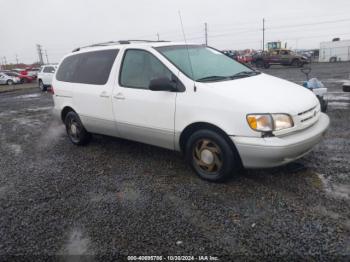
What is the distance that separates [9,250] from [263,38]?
6461cm

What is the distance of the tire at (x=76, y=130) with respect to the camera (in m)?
5.64

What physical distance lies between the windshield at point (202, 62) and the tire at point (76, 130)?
2.29 meters

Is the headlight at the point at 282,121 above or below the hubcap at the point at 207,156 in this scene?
above

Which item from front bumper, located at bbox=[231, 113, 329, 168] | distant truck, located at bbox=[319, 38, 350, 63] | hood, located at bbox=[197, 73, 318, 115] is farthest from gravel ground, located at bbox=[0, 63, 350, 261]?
distant truck, located at bbox=[319, 38, 350, 63]

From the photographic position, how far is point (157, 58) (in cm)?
415

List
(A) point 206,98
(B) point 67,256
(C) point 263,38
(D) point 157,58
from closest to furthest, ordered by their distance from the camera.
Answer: (B) point 67,256, (A) point 206,98, (D) point 157,58, (C) point 263,38

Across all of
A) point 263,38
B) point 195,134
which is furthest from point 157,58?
point 263,38

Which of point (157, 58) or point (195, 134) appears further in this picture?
point (157, 58)

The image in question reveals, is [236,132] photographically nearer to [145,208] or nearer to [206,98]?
[206,98]

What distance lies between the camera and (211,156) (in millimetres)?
3789

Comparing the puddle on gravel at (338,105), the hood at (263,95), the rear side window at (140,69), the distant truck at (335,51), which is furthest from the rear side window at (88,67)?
the distant truck at (335,51)

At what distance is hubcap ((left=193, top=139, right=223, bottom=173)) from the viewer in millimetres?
3744

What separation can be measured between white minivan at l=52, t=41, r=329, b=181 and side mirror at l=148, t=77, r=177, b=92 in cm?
1

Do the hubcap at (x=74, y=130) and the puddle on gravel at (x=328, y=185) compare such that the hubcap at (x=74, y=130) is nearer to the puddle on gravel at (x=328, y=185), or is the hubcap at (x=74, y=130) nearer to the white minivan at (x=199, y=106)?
the white minivan at (x=199, y=106)
